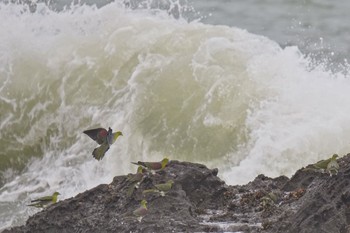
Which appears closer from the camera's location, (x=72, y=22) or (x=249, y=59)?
(x=249, y=59)

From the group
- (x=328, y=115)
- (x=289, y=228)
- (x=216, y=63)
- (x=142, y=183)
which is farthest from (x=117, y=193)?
(x=216, y=63)

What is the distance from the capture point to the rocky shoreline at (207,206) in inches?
133

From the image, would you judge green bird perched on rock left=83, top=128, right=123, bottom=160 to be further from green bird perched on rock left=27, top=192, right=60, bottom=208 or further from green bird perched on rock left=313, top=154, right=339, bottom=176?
green bird perched on rock left=313, top=154, right=339, bottom=176

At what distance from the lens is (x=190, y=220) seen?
3666 mm

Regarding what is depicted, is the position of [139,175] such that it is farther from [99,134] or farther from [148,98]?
[148,98]

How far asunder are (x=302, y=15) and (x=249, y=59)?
4.41m

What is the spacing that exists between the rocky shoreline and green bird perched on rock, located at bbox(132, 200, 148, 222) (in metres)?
0.02

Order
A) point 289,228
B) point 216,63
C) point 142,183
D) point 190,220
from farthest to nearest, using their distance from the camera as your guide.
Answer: point 216,63, point 142,183, point 190,220, point 289,228

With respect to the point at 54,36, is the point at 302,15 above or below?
above

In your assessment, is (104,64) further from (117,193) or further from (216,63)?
(117,193)

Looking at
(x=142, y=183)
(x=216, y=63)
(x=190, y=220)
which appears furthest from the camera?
(x=216, y=63)

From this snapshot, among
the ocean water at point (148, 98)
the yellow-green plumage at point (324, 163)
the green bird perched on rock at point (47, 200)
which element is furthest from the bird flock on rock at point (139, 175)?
the ocean water at point (148, 98)

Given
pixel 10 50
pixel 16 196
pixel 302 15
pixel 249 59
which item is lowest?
pixel 16 196

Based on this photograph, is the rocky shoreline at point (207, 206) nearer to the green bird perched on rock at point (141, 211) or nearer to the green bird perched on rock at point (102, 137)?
the green bird perched on rock at point (141, 211)
